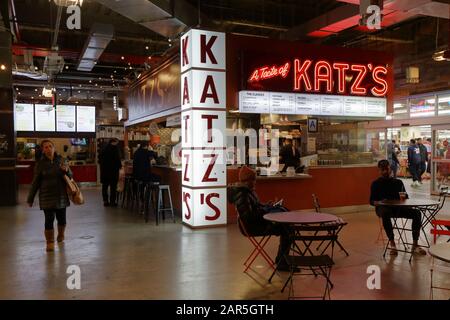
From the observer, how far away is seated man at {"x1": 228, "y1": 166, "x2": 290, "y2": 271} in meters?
4.73

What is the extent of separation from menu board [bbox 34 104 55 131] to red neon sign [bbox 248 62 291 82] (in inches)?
441

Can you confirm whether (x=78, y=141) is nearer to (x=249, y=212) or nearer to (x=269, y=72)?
(x=269, y=72)

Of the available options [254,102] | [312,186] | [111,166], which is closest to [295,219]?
[254,102]

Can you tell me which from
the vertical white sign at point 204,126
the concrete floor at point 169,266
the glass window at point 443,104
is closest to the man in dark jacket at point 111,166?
the concrete floor at point 169,266

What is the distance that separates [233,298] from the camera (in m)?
3.97

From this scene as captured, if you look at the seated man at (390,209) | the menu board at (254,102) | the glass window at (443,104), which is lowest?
the seated man at (390,209)

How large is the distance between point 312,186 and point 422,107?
808 cm

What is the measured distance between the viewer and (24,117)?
1611cm

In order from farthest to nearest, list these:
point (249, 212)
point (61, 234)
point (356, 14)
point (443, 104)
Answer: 1. point (443, 104)
2. point (356, 14)
3. point (61, 234)
4. point (249, 212)

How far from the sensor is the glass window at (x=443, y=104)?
12.9 m

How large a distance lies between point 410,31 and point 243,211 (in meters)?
9.28

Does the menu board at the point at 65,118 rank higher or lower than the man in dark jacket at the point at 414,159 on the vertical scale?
higher

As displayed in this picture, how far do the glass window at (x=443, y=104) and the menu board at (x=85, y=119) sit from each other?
41.8 ft

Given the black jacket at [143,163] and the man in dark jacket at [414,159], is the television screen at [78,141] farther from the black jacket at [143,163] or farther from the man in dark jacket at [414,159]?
the man in dark jacket at [414,159]
